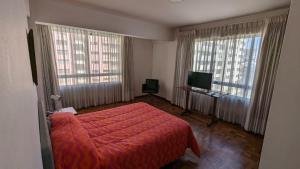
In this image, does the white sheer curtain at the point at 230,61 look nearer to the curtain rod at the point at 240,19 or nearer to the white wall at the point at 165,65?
the curtain rod at the point at 240,19

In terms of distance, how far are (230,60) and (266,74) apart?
762 millimetres

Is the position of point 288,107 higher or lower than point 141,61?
lower

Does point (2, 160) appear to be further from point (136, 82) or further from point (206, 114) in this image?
point (136, 82)

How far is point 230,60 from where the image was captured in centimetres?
318

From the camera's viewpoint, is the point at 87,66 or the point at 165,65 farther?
the point at 165,65

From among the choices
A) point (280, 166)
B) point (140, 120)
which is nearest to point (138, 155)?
point (140, 120)

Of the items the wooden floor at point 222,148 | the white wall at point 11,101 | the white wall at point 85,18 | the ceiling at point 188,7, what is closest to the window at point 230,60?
the ceiling at point 188,7

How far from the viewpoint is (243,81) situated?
118 inches

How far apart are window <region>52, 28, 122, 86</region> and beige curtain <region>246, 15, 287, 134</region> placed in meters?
3.52

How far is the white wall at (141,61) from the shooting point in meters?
4.88

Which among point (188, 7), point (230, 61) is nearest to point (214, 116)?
point (230, 61)

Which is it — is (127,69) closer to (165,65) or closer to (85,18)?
(165,65)

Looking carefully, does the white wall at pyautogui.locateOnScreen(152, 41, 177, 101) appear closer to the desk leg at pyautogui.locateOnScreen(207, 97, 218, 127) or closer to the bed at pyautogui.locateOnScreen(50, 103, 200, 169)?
the desk leg at pyautogui.locateOnScreen(207, 97, 218, 127)

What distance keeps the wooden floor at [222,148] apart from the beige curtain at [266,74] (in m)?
0.34
